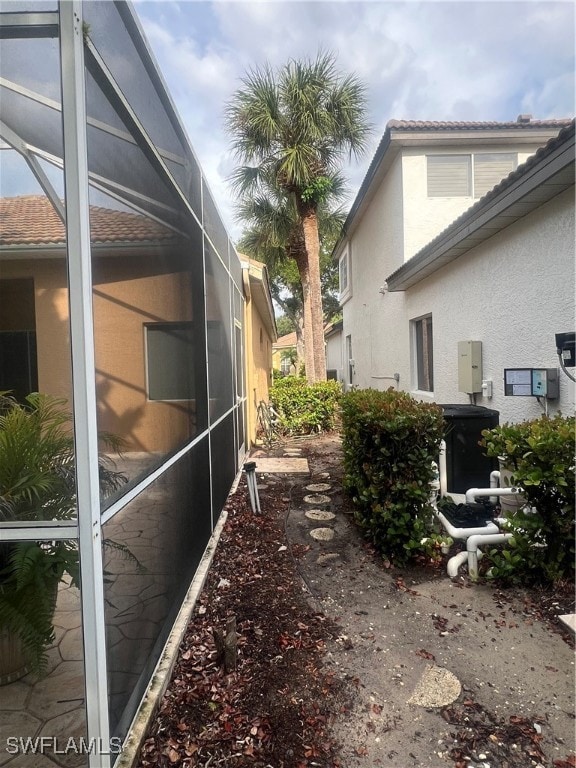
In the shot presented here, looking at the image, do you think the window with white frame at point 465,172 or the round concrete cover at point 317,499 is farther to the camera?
the window with white frame at point 465,172

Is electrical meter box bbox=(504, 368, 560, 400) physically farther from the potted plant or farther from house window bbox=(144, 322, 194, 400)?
the potted plant

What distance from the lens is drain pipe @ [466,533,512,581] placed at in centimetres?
323

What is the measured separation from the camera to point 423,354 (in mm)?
8414

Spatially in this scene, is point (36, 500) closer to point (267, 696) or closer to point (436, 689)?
point (267, 696)

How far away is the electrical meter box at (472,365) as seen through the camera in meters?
5.58

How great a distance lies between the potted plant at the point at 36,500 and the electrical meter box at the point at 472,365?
16.2 feet

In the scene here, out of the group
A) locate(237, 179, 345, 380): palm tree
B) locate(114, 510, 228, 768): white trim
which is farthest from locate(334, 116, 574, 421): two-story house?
locate(114, 510, 228, 768): white trim

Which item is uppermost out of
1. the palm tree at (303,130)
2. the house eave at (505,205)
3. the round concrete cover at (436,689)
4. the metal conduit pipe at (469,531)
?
the palm tree at (303,130)

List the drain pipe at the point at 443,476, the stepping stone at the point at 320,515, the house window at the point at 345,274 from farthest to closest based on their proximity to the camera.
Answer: the house window at the point at 345,274 < the stepping stone at the point at 320,515 < the drain pipe at the point at 443,476

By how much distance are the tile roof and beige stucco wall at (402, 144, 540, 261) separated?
7.54 metres

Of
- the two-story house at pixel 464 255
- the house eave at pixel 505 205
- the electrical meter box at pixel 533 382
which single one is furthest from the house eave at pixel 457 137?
the electrical meter box at pixel 533 382

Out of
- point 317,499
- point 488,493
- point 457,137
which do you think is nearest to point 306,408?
point 317,499

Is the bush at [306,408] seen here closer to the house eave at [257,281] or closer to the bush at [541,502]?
the house eave at [257,281]

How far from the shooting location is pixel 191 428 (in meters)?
3.24
